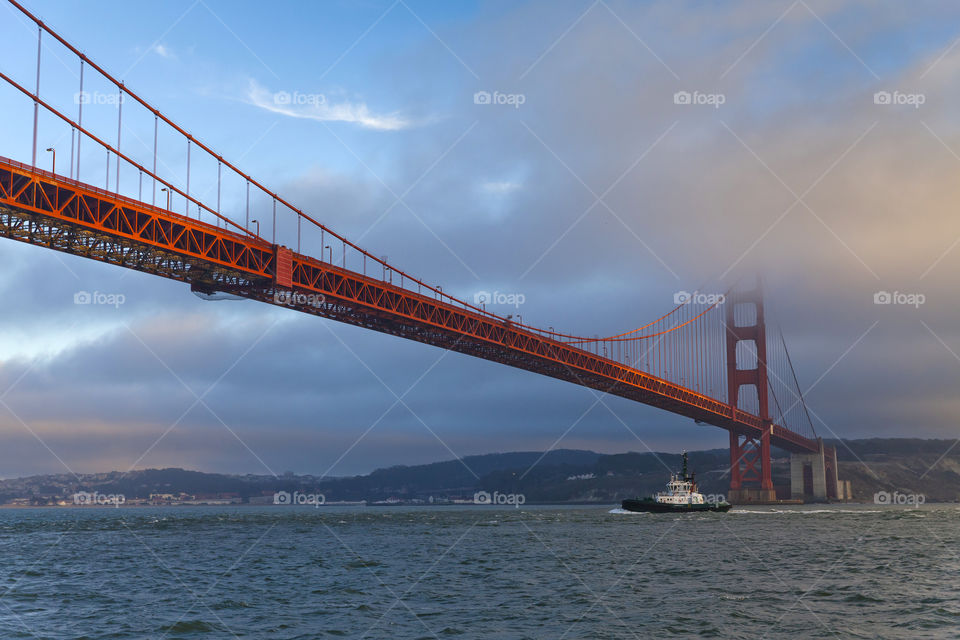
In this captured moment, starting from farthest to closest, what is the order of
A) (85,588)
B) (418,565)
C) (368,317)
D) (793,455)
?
(793,455)
(368,317)
(418,565)
(85,588)

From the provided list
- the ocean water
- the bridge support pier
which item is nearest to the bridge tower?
the bridge support pier

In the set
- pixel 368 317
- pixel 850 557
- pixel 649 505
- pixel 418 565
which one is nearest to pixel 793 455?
pixel 649 505

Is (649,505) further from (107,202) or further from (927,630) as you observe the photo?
(927,630)

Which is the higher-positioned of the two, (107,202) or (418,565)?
(107,202)

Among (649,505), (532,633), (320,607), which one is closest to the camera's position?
(532,633)
